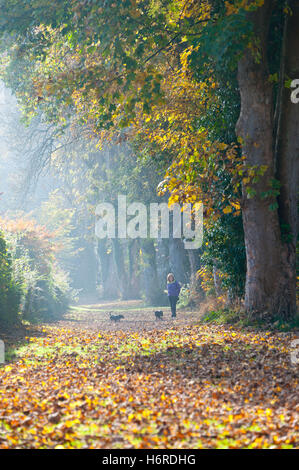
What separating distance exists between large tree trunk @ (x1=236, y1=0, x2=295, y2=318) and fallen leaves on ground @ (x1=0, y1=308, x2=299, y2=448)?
49.7 inches

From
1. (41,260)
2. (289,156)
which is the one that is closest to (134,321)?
(41,260)

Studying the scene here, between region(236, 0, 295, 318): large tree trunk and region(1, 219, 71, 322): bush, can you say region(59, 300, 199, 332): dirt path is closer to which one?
region(1, 219, 71, 322): bush

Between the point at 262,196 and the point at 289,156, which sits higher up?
the point at 289,156

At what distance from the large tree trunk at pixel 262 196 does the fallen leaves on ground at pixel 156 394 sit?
4.14ft

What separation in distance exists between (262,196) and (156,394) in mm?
6172

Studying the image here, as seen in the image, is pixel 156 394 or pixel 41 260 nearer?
pixel 156 394

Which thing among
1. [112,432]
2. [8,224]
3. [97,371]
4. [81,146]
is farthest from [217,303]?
[81,146]

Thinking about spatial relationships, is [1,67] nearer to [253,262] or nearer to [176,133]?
[176,133]

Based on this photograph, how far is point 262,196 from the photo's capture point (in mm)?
12359

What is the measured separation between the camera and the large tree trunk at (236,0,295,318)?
41.0 feet

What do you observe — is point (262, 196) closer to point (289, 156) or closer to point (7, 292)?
point (289, 156)

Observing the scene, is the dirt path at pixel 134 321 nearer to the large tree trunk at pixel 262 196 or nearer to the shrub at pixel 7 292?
the shrub at pixel 7 292

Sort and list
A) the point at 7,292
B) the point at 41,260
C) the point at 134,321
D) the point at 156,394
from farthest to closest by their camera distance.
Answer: the point at 41,260
the point at 134,321
the point at 7,292
the point at 156,394

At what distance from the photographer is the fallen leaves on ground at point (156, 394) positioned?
19.0 ft
